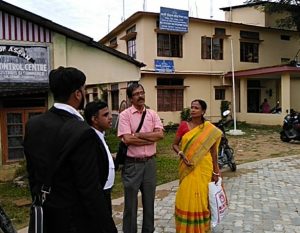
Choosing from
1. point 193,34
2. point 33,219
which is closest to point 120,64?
point 33,219

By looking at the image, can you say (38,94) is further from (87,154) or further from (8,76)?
(87,154)

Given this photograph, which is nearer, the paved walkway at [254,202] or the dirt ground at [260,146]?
the paved walkway at [254,202]

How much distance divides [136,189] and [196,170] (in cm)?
67

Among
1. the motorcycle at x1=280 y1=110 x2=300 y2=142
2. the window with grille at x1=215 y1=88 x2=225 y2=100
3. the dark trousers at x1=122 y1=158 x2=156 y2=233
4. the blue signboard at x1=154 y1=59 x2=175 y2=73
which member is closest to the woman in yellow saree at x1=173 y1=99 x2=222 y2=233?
the dark trousers at x1=122 y1=158 x2=156 y2=233

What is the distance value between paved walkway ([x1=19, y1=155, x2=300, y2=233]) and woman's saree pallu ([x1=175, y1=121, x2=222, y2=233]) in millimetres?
689

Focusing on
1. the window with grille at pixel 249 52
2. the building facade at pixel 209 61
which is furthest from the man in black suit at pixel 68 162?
the window with grille at pixel 249 52

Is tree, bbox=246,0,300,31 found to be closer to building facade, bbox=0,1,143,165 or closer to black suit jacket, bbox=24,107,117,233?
building facade, bbox=0,1,143,165

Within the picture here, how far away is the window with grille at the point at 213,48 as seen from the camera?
2108 cm

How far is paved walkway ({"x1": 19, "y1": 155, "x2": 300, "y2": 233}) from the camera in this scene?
471 centimetres

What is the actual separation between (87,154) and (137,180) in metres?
1.95

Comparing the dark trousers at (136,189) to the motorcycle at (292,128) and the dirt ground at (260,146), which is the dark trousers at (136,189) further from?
the motorcycle at (292,128)

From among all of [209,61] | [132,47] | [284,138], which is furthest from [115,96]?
[284,138]

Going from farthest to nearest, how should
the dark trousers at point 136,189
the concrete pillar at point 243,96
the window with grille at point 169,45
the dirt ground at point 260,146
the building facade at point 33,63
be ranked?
the concrete pillar at point 243,96, the window with grille at point 169,45, the dirt ground at point 260,146, the building facade at point 33,63, the dark trousers at point 136,189

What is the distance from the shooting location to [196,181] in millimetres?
3957
